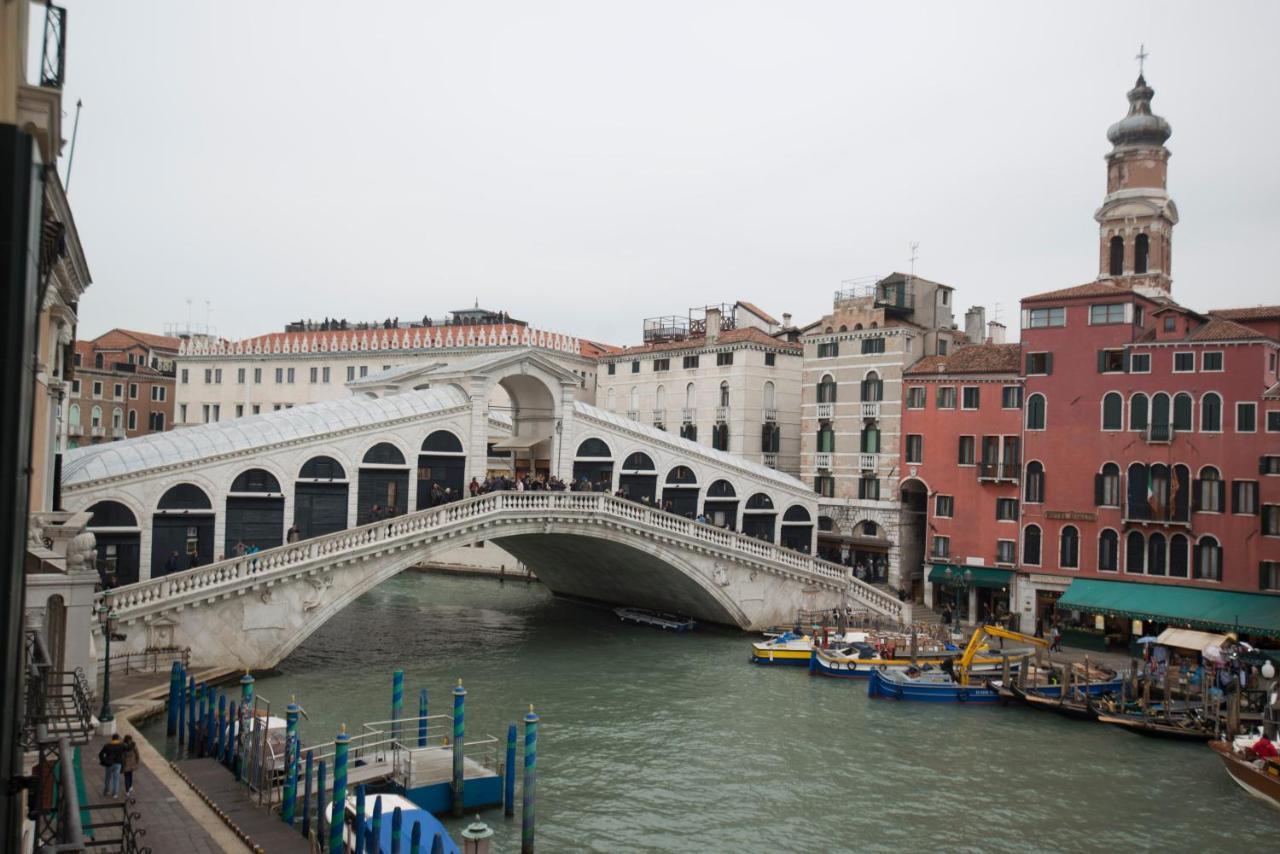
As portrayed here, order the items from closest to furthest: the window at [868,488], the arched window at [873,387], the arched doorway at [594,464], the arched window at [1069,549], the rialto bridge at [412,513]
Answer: the rialto bridge at [412,513] → the arched window at [1069,549] → the arched doorway at [594,464] → the arched window at [873,387] → the window at [868,488]

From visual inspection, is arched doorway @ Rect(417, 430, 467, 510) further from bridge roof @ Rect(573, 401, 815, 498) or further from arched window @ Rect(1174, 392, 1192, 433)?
arched window @ Rect(1174, 392, 1192, 433)

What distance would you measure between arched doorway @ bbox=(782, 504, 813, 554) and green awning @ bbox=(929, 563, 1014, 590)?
16.4ft

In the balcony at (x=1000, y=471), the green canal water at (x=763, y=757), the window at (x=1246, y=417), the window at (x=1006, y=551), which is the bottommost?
the green canal water at (x=763, y=757)

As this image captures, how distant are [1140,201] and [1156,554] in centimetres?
1332

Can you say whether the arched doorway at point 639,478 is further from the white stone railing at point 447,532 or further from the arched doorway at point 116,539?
the arched doorway at point 116,539

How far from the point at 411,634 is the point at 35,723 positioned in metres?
23.6

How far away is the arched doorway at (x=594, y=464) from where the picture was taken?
33.3 meters

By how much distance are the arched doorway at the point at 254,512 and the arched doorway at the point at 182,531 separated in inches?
22.3

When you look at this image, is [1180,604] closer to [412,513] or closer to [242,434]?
[412,513]

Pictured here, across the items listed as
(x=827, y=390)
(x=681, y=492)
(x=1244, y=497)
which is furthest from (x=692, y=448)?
(x=1244, y=497)

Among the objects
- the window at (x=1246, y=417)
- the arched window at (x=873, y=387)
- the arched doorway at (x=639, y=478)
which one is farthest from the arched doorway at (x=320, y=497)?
the window at (x=1246, y=417)

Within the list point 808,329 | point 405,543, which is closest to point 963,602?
point 808,329

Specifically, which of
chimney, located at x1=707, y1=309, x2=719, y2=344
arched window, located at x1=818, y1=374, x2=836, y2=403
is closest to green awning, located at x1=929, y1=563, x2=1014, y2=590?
arched window, located at x1=818, y1=374, x2=836, y2=403

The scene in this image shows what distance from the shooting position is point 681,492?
116ft
